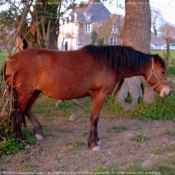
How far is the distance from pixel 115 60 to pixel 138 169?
2029mm

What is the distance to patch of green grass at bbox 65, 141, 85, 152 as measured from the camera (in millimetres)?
5133

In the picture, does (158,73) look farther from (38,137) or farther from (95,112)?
(38,137)

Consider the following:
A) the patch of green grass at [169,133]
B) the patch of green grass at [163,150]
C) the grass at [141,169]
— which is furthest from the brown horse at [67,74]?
the patch of green grass at [169,133]

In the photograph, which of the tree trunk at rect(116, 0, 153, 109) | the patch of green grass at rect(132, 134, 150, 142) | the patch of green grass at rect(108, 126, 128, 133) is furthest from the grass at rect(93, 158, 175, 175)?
the tree trunk at rect(116, 0, 153, 109)

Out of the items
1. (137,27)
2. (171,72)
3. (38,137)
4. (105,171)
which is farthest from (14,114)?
(171,72)

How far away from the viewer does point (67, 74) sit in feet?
16.9

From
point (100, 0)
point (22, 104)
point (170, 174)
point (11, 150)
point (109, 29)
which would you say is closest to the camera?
point (170, 174)

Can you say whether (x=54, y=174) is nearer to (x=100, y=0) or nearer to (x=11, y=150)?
(x=11, y=150)

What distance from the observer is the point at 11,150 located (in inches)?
192

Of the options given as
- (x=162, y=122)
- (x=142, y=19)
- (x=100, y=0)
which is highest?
(x=100, y=0)

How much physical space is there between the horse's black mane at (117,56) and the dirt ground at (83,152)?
1.49 metres

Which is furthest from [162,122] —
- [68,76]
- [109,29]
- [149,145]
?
[109,29]

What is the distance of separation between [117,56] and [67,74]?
95 centimetres

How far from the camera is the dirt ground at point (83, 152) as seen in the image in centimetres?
434
